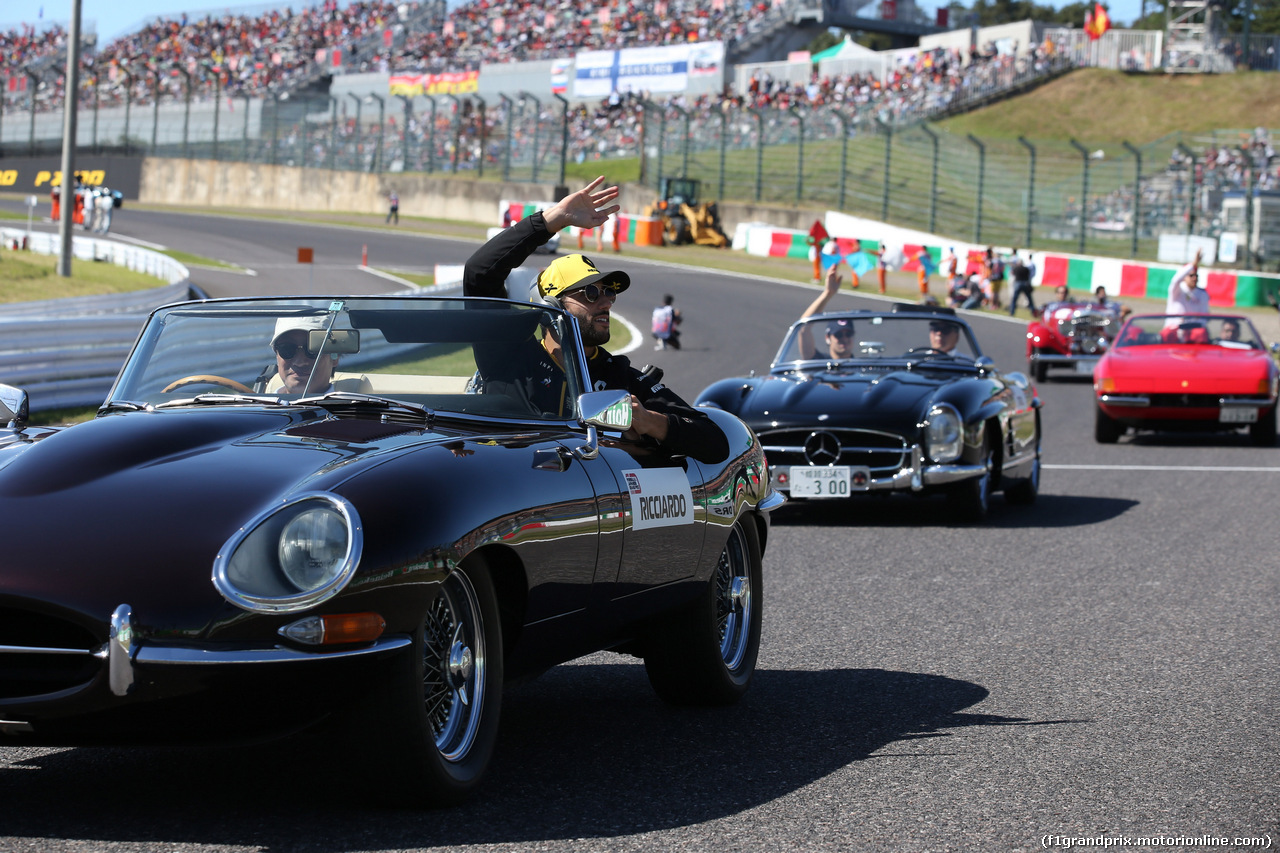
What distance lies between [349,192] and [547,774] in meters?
61.3

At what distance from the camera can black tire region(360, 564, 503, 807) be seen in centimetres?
371

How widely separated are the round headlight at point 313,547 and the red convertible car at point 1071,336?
863 inches

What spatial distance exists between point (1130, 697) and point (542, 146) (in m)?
51.7

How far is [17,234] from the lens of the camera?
44.9 metres

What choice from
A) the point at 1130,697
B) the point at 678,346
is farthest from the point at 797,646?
the point at 678,346

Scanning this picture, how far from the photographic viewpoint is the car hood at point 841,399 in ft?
35.0

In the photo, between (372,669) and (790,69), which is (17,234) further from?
(372,669)

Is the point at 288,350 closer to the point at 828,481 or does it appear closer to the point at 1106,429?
the point at 828,481

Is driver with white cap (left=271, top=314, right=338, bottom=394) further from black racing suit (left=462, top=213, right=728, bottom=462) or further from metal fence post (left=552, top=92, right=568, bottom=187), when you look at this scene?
metal fence post (left=552, top=92, right=568, bottom=187)

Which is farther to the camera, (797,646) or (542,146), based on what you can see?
(542,146)

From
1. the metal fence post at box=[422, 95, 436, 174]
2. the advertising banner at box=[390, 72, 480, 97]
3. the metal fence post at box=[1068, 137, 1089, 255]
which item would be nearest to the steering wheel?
the metal fence post at box=[1068, 137, 1089, 255]

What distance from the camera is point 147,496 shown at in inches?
148

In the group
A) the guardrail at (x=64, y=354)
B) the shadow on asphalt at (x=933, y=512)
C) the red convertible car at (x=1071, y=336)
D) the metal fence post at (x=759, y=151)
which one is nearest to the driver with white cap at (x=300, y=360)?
the shadow on asphalt at (x=933, y=512)

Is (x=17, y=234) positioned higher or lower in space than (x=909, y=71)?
lower
